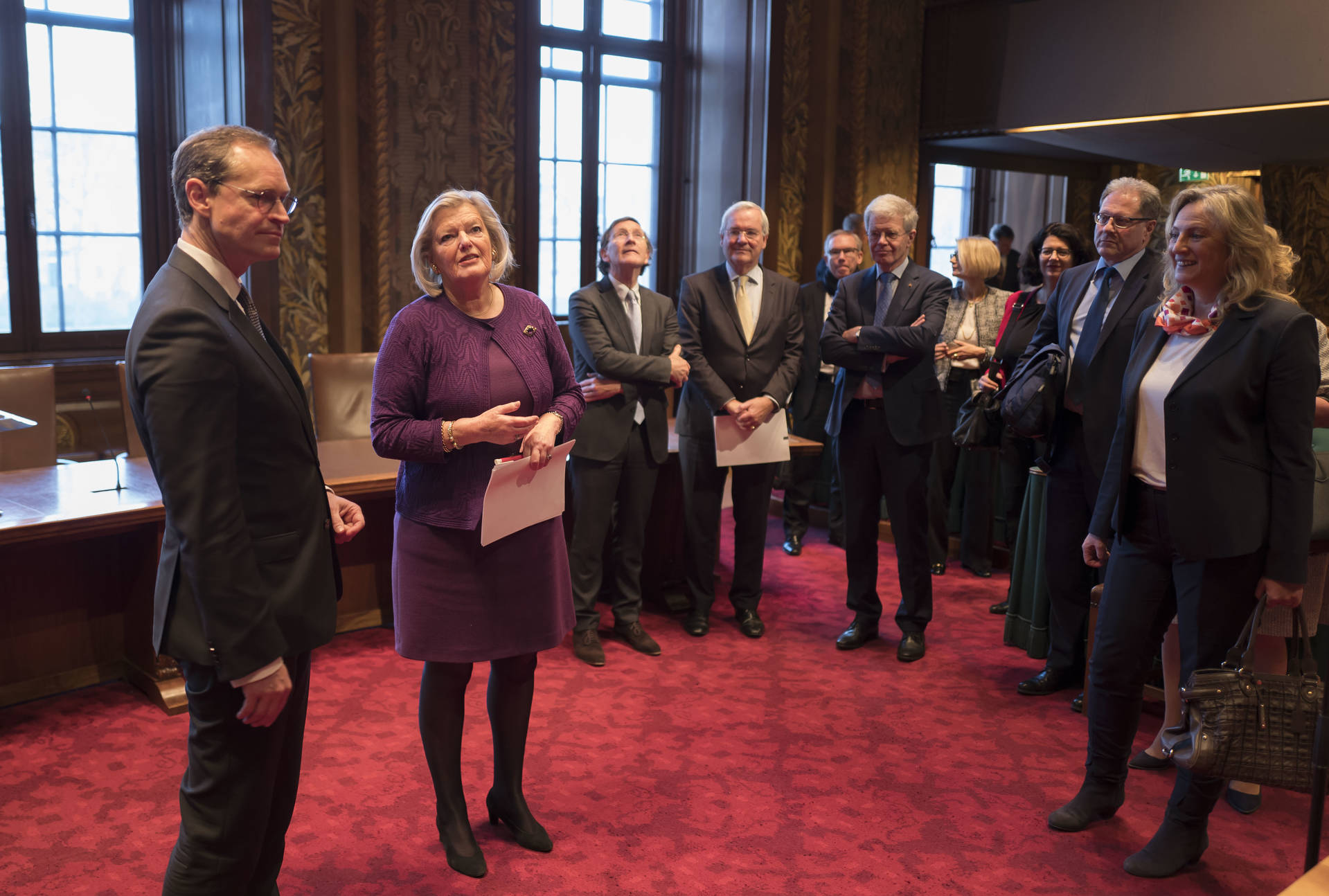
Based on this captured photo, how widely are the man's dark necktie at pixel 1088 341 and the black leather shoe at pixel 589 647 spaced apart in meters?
1.83

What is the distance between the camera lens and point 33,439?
3939 mm

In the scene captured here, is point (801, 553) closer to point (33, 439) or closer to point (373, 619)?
point (373, 619)

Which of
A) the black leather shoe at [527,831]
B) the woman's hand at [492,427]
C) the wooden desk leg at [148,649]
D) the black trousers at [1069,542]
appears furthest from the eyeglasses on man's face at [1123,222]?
the wooden desk leg at [148,649]

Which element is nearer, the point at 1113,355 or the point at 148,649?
the point at 1113,355

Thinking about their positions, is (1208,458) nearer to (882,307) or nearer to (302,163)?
(882,307)

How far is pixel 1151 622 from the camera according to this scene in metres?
2.63

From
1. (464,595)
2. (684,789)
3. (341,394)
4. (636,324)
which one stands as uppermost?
(636,324)

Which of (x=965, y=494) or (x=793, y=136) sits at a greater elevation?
(x=793, y=136)

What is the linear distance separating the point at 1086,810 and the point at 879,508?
1.52m

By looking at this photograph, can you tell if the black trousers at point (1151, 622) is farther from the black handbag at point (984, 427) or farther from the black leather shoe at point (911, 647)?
the black leather shoe at point (911, 647)

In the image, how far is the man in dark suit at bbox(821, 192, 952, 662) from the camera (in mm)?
3934

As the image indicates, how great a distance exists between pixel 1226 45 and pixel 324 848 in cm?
547

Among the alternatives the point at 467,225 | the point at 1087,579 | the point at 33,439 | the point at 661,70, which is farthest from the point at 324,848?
the point at 661,70

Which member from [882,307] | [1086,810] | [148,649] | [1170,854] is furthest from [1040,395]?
[148,649]
